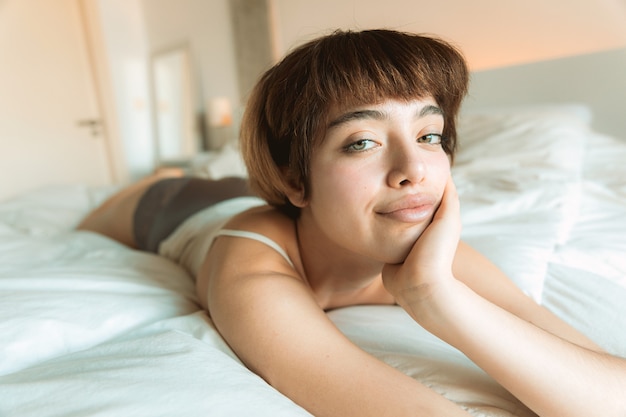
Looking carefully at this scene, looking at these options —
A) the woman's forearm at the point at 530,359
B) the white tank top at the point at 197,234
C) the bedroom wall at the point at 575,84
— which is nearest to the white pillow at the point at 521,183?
the bedroom wall at the point at 575,84

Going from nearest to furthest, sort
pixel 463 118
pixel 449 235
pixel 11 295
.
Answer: pixel 449 235 < pixel 11 295 < pixel 463 118

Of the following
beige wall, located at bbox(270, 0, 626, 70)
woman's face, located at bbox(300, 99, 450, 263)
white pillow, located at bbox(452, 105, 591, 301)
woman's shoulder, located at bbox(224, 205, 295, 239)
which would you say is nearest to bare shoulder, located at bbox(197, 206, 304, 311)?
woman's shoulder, located at bbox(224, 205, 295, 239)

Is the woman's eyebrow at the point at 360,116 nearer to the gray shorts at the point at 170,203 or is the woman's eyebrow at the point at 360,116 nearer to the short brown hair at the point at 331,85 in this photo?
the short brown hair at the point at 331,85

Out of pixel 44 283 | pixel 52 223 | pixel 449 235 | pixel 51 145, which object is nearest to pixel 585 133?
pixel 449 235

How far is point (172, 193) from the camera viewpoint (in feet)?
4.76

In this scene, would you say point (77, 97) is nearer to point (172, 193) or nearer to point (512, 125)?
point (172, 193)

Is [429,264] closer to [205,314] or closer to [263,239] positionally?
[263,239]

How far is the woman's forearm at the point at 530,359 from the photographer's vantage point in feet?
1.62

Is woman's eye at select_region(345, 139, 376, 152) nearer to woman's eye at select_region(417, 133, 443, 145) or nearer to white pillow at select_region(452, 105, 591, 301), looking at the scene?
woman's eye at select_region(417, 133, 443, 145)

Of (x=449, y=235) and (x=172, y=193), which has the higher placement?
(x=449, y=235)

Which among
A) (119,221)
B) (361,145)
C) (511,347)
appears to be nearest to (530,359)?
(511,347)

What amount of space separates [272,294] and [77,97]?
4.01 metres

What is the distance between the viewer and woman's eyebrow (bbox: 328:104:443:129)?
25.0 inches

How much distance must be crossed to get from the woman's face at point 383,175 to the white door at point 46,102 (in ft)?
12.0
